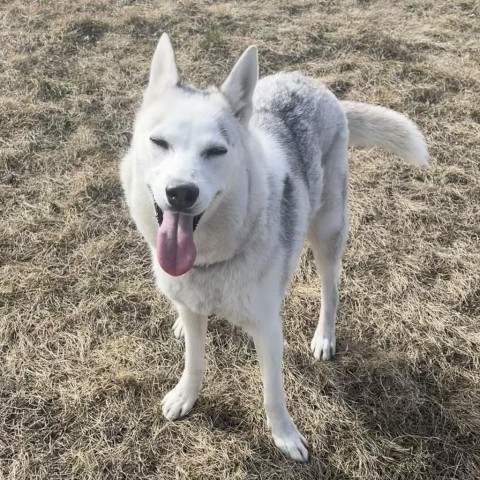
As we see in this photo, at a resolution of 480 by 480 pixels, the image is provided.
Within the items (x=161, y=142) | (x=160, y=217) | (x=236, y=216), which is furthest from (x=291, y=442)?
(x=161, y=142)

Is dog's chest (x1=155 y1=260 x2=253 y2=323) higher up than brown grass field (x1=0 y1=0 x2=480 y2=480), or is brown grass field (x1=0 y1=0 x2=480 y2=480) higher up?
dog's chest (x1=155 y1=260 x2=253 y2=323)

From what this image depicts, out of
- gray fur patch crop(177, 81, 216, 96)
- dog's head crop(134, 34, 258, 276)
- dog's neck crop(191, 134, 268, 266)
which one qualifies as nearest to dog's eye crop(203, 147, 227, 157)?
dog's head crop(134, 34, 258, 276)

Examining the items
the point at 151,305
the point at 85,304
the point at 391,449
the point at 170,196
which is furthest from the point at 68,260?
the point at 391,449

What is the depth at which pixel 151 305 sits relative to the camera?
3732mm

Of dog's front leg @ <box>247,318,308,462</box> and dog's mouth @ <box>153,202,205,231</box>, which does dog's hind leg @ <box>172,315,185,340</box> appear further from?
dog's mouth @ <box>153,202,205,231</box>

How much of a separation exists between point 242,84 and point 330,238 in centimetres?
124

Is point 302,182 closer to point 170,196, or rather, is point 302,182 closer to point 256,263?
point 256,263

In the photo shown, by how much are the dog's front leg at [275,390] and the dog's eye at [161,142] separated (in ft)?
3.18

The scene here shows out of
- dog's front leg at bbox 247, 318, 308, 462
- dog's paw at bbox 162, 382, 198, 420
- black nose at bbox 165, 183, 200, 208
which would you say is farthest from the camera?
dog's paw at bbox 162, 382, 198, 420

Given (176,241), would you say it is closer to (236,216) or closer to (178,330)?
(236,216)

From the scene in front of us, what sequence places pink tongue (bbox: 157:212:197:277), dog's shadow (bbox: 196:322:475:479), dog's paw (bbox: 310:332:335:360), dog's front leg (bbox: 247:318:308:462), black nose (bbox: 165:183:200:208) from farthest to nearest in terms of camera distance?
dog's paw (bbox: 310:332:335:360), dog's shadow (bbox: 196:322:475:479), dog's front leg (bbox: 247:318:308:462), pink tongue (bbox: 157:212:197:277), black nose (bbox: 165:183:200:208)

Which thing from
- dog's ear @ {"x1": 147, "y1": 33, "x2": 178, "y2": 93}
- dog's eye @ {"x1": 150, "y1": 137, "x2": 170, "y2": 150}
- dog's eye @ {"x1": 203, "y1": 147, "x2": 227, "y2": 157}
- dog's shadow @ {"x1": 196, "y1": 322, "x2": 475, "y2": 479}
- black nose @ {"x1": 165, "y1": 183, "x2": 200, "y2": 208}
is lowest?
dog's shadow @ {"x1": 196, "y1": 322, "x2": 475, "y2": 479}

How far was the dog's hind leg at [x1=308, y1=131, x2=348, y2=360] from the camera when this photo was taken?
3.27 m

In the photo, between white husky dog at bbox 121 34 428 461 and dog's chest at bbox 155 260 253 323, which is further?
dog's chest at bbox 155 260 253 323
